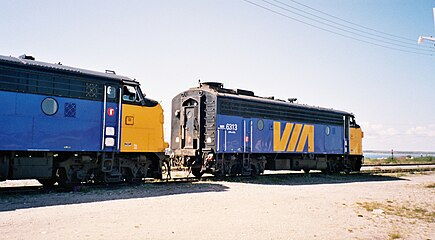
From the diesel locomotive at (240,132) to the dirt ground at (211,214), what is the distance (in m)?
4.35

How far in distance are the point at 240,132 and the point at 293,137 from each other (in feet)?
14.0

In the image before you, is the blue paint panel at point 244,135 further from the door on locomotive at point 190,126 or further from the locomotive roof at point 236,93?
the door on locomotive at point 190,126

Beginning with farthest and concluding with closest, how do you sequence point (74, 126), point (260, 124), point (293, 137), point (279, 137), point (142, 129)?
point (293, 137)
point (279, 137)
point (260, 124)
point (142, 129)
point (74, 126)

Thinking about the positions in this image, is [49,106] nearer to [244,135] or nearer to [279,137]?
[244,135]

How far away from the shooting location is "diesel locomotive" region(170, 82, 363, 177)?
17688mm

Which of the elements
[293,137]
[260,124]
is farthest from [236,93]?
[293,137]

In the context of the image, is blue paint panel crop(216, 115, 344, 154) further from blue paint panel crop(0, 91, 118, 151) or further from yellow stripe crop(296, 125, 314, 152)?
blue paint panel crop(0, 91, 118, 151)

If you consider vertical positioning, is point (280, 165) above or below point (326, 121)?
below

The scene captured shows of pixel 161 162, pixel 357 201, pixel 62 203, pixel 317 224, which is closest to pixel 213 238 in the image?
pixel 317 224

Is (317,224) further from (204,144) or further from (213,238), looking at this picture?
(204,144)

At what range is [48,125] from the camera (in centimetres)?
1184

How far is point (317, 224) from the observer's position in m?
8.19

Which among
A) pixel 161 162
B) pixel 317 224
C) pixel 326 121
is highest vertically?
pixel 326 121

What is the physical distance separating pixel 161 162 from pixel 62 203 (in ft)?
16.9
